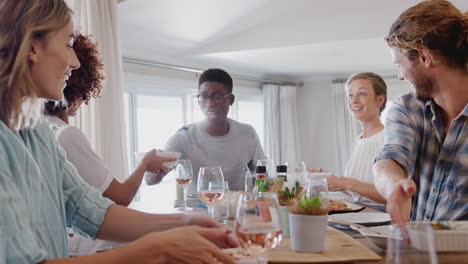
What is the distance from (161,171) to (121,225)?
92cm

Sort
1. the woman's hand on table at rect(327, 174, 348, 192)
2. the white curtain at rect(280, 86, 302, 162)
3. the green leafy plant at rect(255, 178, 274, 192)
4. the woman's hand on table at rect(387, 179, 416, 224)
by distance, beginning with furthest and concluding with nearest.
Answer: the white curtain at rect(280, 86, 302, 162), the woman's hand on table at rect(327, 174, 348, 192), the green leafy plant at rect(255, 178, 274, 192), the woman's hand on table at rect(387, 179, 416, 224)

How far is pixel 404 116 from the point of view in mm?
1473

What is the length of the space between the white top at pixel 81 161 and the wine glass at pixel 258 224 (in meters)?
0.97

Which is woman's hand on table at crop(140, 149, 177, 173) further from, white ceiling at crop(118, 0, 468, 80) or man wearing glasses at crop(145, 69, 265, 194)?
white ceiling at crop(118, 0, 468, 80)

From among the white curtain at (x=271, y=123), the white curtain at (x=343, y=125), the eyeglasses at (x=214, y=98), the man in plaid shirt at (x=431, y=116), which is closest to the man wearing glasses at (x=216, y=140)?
the eyeglasses at (x=214, y=98)

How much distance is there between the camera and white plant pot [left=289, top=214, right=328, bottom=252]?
3.47ft

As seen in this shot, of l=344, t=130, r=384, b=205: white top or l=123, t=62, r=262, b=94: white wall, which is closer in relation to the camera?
l=344, t=130, r=384, b=205: white top

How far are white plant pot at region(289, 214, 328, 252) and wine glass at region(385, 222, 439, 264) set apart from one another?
491mm

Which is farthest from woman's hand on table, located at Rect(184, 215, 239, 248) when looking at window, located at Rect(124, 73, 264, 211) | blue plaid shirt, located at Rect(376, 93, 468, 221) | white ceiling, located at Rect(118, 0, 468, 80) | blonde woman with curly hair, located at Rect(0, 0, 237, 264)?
window, located at Rect(124, 73, 264, 211)

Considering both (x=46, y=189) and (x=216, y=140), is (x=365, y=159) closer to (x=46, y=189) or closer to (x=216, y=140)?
(x=216, y=140)

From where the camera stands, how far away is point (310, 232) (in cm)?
107

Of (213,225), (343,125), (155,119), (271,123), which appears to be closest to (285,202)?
(213,225)

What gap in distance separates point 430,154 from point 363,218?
0.34 m

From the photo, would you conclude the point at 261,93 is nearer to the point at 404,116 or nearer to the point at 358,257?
the point at 404,116
